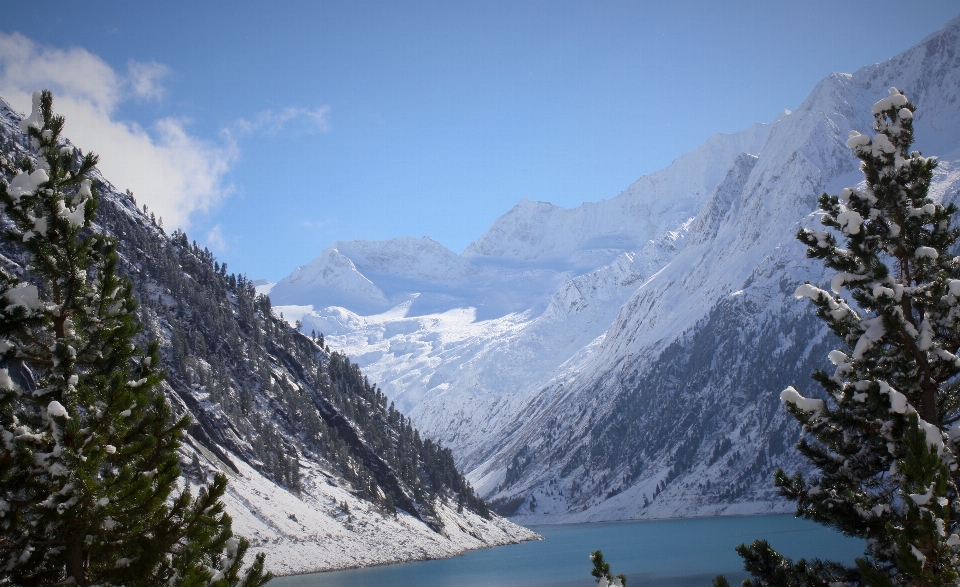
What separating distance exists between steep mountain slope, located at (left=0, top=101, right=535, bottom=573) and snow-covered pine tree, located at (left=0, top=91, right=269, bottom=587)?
80.6m

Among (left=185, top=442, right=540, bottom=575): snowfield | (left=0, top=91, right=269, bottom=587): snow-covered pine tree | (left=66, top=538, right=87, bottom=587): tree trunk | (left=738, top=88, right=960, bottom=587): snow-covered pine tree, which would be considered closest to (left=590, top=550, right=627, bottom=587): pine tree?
(left=738, top=88, right=960, bottom=587): snow-covered pine tree

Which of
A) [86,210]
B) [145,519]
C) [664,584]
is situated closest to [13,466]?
[145,519]

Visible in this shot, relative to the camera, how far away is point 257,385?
149875 mm

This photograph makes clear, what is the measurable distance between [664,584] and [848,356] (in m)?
80.6

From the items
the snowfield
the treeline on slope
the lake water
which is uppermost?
the treeline on slope

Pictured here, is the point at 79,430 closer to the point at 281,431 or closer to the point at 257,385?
the point at 281,431

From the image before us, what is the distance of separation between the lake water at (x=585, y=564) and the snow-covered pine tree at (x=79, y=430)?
213 ft

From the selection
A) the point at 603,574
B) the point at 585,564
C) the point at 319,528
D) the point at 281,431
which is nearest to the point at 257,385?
the point at 281,431

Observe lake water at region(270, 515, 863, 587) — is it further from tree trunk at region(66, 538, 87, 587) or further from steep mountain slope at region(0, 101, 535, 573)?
tree trunk at region(66, 538, 87, 587)

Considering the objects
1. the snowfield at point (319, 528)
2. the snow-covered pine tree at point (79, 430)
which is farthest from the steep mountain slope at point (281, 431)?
the snow-covered pine tree at point (79, 430)

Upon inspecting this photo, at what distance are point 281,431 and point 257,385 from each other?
572 inches

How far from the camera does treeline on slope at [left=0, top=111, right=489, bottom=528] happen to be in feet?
420

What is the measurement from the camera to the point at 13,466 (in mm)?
12773

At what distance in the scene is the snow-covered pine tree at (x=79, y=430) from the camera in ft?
42.0
